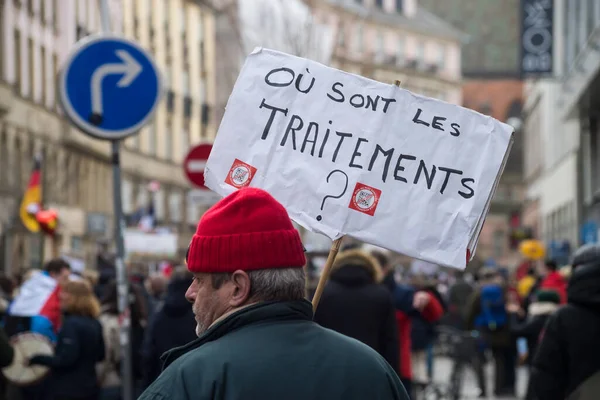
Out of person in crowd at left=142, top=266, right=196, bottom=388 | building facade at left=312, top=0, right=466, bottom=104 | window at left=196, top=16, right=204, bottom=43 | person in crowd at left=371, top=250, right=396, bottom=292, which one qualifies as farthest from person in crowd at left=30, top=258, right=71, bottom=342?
building facade at left=312, top=0, right=466, bottom=104

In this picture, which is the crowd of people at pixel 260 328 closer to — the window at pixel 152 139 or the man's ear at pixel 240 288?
the man's ear at pixel 240 288

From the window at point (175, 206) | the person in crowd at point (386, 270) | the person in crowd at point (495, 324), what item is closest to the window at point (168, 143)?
the window at point (175, 206)

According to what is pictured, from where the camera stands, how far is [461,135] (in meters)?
5.06

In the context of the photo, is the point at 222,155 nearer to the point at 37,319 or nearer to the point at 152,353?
the point at 152,353

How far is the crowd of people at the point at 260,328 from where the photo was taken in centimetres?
343

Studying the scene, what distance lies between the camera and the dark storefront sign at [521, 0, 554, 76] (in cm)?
3916

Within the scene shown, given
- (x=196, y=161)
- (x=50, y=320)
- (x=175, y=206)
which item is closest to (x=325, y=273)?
(x=50, y=320)

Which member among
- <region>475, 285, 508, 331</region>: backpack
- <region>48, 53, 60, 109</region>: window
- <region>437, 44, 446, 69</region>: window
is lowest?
<region>475, 285, 508, 331</region>: backpack

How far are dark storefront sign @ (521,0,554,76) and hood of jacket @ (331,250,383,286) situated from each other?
94.4ft

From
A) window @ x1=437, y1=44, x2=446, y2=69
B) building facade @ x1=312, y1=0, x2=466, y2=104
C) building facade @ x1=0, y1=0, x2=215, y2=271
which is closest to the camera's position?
building facade @ x1=0, y1=0, x2=215, y2=271

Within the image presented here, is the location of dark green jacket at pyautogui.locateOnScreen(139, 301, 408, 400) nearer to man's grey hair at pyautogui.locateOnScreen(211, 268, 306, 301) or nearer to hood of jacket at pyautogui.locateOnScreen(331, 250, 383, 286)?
man's grey hair at pyautogui.locateOnScreen(211, 268, 306, 301)

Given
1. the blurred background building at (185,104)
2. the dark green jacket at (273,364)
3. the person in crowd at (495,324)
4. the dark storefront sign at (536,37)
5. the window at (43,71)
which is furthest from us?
the window at (43,71)

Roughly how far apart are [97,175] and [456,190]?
53539mm

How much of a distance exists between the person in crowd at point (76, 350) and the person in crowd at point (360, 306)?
1.65m
